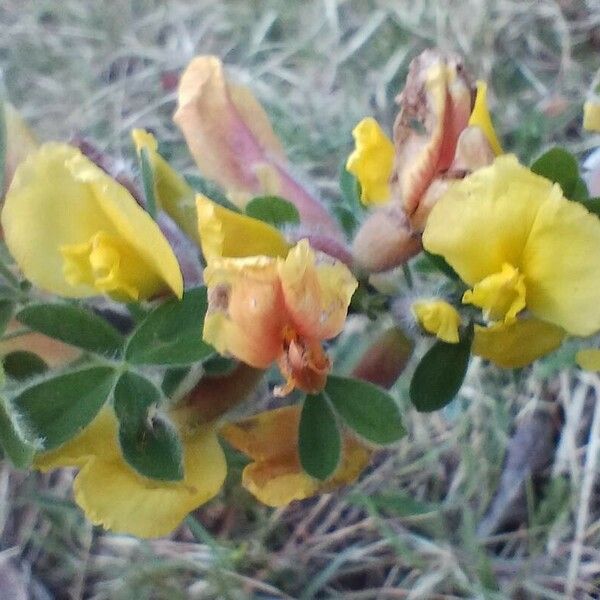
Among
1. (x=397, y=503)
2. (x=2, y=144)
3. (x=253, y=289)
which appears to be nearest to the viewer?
(x=253, y=289)

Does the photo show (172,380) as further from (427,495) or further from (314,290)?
(427,495)

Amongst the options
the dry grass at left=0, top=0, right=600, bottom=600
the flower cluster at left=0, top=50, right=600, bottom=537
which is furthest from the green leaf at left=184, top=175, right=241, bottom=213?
the dry grass at left=0, top=0, right=600, bottom=600

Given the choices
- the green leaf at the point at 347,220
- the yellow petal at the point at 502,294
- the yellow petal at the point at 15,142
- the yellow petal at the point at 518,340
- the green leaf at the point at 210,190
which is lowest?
the yellow petal at the point at 518,340

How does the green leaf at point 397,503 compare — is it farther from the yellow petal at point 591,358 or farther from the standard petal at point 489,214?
the standard petal at point 489,214

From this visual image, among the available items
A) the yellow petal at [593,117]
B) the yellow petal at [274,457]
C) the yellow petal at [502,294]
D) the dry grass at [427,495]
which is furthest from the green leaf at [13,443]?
the dry grass at [427,495]

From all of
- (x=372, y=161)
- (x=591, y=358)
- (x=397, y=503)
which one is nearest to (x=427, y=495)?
(x=397, y=503)

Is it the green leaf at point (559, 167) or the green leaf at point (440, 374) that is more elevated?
the green leaf at point (559, 167)

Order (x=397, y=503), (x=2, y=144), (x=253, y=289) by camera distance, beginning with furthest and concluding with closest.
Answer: (x=397, y=503)
(x=2, y=144)
(x=253, y=289)

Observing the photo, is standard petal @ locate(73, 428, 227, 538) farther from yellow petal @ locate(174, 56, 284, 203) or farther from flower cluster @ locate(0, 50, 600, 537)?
yellow petal @ locate(174, 56, 284, 203)
